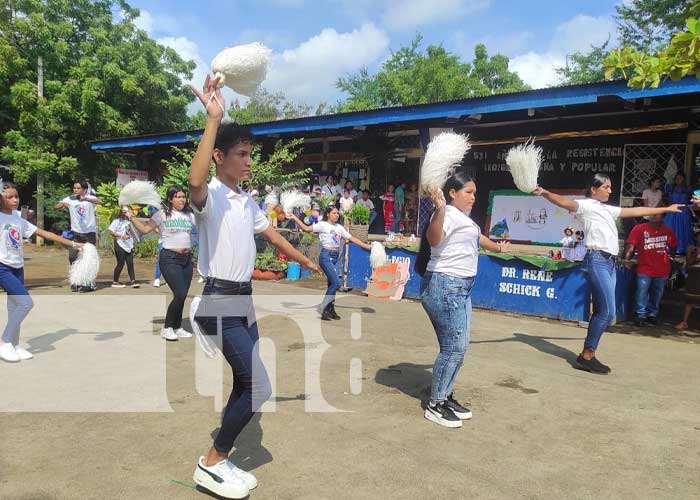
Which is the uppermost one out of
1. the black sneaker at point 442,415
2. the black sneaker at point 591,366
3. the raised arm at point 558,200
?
the raised arm at point 558,200

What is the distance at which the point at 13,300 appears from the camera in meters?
5.60

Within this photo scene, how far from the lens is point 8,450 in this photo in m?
3.55

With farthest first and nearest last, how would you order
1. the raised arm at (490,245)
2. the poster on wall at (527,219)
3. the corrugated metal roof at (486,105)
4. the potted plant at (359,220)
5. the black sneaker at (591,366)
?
the potted plant at (359,220)
the poster on wall at (527,219)
the corrugated metal roof at (486,105)
the black sneaker at (591,366)
the raised arm at (490,245)

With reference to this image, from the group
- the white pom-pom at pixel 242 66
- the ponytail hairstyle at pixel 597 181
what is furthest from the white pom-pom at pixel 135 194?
the ponytail hairstyle at pixel 597 181

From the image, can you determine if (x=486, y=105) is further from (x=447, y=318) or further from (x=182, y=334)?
(x=447, y=318)

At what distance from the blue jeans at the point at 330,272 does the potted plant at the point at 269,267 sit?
193 inches

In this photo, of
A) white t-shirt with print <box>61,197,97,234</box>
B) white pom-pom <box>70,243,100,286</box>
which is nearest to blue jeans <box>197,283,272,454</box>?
white pom-pom <box>70,243,100,286</box>

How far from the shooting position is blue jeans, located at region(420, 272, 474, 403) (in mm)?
4078

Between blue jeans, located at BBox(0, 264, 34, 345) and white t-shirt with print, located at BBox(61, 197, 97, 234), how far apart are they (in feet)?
17.8

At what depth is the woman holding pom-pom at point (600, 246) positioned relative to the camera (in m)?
5.50

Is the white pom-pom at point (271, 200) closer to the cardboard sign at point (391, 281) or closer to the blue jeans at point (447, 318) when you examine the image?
the cardboard sign at point (391, 281)

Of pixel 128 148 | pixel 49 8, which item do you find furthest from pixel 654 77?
pixel 49 8

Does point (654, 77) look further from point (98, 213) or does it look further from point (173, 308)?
point (98, 213)

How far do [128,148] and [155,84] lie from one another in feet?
11.8
